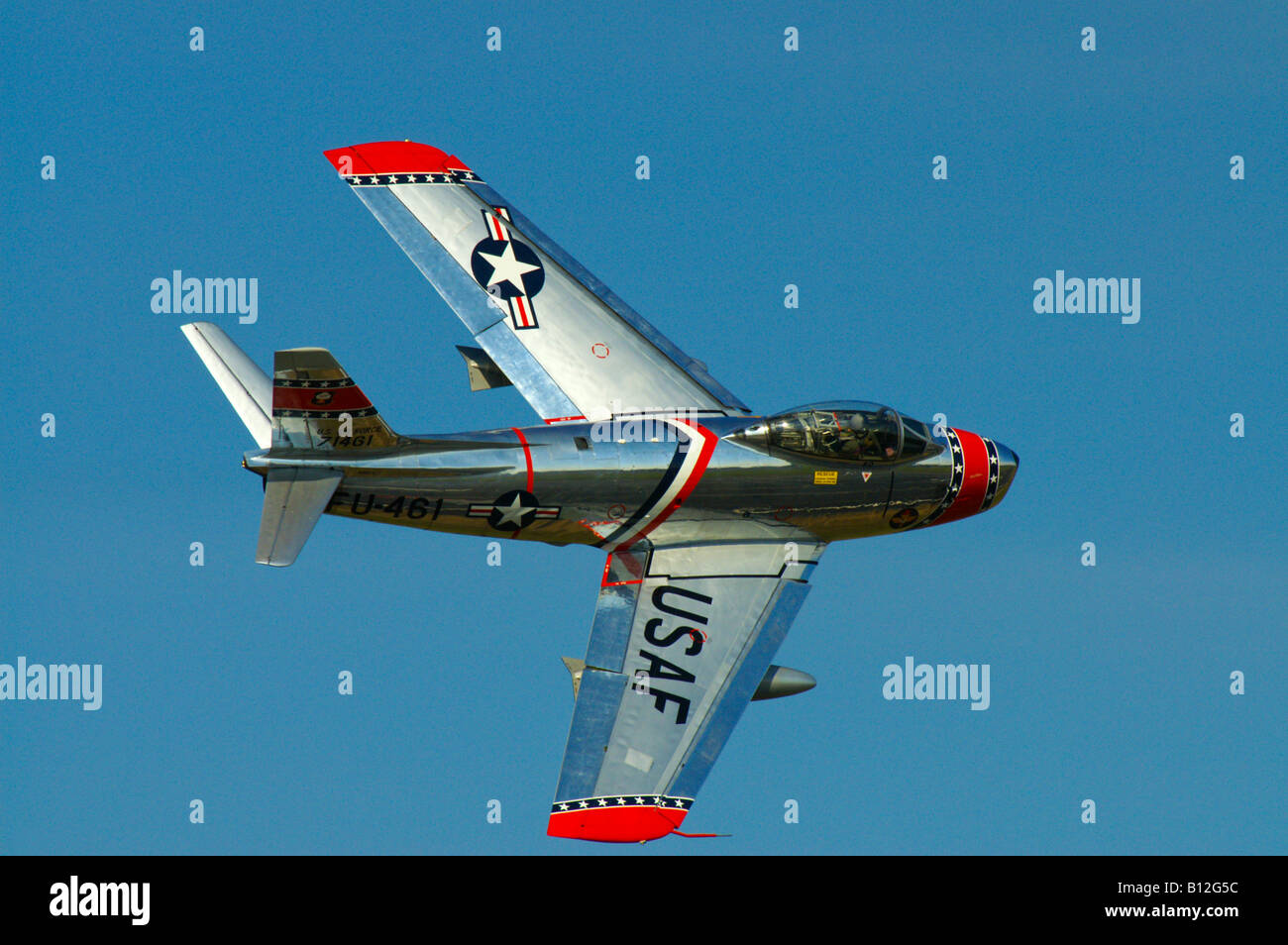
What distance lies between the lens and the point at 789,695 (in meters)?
32.5

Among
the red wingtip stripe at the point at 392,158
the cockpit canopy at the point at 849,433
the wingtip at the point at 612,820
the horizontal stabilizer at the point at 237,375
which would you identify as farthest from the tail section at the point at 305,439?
the red wingtip stripe at the point at 392,158

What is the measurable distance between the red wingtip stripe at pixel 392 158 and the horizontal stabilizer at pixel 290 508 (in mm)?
8643

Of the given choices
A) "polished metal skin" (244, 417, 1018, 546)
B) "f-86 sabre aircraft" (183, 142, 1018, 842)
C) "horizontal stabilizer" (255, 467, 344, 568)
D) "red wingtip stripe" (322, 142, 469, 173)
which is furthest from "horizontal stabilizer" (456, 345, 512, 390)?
→ "horizontal stabilizer" (255, 467, 344, 568)

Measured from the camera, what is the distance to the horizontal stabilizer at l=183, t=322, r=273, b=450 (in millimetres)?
31984

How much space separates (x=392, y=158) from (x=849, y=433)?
11029 mm

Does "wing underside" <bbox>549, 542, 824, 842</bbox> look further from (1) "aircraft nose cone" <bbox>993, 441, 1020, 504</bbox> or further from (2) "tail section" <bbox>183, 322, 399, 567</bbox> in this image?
(2) "tail section" <bbox>183, 322, 399, 567</bbox>

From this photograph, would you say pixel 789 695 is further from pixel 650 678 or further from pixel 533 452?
pixel 533 452

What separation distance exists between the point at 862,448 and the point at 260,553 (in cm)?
1100

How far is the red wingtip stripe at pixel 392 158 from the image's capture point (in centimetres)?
3669

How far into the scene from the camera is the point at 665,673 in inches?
1223

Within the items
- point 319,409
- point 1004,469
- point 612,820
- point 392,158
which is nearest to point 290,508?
point 319,409

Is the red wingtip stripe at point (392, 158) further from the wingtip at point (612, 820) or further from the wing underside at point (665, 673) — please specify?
the wingtip at point (612, 820)

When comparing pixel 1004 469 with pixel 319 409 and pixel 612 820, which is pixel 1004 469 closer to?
pixel 612 820

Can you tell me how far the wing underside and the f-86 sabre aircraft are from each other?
0.03m
